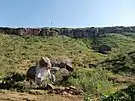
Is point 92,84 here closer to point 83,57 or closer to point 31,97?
point 31,97

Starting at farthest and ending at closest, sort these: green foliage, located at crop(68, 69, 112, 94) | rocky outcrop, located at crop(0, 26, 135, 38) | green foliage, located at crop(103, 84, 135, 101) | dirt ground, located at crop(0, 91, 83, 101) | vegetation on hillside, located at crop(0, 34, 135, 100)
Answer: rocky outcrop, located at crop(0, 26, 135, 38) → vegetation on hillside, located at crop(0, 34, 135, 100) → green foliage, located at crop(68, 69, 112, 94) → dirt ground, located at crop(0, 91, 83, 101) → green foliage, located at crop(103, 84, 135, 101)

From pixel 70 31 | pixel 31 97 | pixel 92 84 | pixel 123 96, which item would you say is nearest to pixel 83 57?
pixel 92 84

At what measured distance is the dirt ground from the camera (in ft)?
81.8

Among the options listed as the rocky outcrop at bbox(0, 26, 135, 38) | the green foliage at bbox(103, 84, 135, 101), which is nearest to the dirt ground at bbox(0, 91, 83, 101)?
the green foliage at bbox(103, 84, 135, 101)

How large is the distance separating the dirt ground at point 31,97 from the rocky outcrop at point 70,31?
64.9 metres

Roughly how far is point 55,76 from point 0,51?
107 feet

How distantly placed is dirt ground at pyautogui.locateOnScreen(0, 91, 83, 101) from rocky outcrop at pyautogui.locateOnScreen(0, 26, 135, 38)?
213 ft

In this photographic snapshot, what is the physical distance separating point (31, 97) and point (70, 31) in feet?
246

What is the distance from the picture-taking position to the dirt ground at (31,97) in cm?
2492

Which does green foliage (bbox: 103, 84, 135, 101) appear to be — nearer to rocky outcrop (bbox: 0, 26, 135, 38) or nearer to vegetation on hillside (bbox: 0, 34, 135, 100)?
vegetation on hillside (bbox: 0, 34, 135, 100)

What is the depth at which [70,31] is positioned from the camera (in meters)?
99.9

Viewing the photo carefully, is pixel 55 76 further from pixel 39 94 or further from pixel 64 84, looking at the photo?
pixel 39 94

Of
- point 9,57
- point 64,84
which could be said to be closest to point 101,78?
point 64,84

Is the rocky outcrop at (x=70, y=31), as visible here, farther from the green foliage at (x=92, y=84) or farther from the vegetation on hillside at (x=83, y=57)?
the green foliage at (x=92, y=84)
